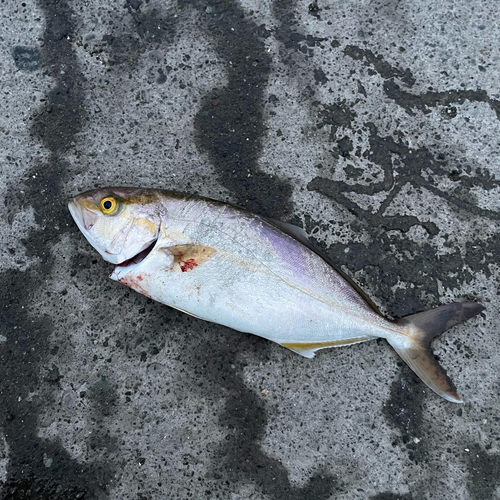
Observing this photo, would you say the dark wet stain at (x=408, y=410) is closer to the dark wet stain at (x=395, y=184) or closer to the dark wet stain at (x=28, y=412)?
the dark wet stain at (x=395, y=184)

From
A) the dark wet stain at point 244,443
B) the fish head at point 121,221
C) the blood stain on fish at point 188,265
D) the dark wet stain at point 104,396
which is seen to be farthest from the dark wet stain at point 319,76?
the dark wet stain at point 104,396

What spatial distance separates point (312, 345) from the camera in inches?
110

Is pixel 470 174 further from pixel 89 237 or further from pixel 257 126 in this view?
pixel 89 237

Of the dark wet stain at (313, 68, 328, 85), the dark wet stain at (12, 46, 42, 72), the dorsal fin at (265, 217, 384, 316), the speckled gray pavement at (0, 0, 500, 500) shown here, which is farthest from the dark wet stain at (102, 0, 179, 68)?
the dorsal fin at (265, 217, 384, 316)

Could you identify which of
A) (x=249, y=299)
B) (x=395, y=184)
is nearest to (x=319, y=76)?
(x=395, y=184)

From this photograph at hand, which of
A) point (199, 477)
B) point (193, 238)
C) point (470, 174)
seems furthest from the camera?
point (470, 174)

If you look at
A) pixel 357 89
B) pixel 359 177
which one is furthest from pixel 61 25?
pixel 359 177

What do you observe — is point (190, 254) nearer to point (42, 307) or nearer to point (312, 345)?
point (312, 345)

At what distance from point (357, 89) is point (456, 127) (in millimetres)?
699

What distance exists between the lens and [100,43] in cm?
319

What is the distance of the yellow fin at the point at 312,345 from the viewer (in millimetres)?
2791

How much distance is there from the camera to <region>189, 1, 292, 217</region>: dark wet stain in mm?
3070

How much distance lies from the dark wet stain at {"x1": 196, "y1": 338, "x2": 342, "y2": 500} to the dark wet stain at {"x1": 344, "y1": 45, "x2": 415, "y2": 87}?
2089 millimetres

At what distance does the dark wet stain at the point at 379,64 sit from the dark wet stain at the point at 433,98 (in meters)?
0.08
